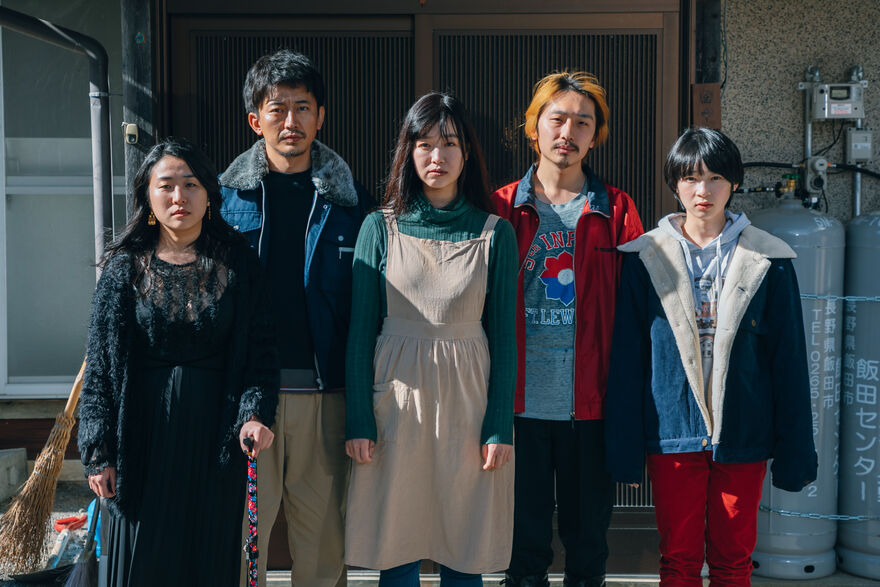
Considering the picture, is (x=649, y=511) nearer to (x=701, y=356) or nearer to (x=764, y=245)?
(x=701, y=356)

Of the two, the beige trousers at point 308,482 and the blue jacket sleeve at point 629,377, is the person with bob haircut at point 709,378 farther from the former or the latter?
the beige trousers at point 308,482

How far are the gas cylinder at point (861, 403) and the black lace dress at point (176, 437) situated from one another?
283 cm

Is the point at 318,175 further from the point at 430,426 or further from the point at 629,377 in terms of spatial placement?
the point at 629,377

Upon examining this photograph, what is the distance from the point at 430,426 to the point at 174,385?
2.75 ft

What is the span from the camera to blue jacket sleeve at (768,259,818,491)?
277cm

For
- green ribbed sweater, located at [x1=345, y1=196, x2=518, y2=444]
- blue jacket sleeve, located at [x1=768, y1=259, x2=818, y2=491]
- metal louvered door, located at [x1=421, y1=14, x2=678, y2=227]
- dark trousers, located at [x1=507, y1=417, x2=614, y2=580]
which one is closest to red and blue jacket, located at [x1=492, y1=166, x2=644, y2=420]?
dark trousers, located at [x1=507, y1=417, x2=614, y2=580]

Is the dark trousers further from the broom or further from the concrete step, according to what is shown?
the broom

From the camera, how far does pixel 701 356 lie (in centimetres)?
284

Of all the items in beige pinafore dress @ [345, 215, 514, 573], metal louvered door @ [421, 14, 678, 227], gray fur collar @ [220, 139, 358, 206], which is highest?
metal louvered door @ [421, 14, 678, 227]

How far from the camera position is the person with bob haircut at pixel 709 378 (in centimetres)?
279

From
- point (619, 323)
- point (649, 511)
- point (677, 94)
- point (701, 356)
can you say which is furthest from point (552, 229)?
point (649, 511)

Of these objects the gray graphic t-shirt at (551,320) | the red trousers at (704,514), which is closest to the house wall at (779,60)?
the gray graphic t-shirt at (551,320)

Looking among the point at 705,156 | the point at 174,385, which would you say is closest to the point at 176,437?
the point at 174,385

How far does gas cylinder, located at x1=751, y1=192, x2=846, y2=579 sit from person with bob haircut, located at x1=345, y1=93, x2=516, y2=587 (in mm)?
1659
